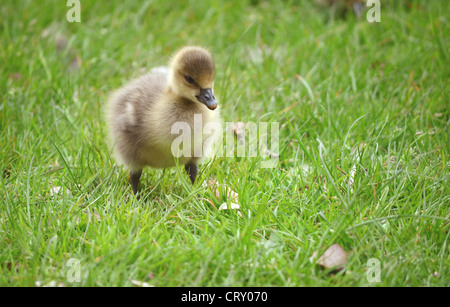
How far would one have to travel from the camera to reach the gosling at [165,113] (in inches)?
106

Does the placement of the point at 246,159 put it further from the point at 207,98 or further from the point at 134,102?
the point at 134,102

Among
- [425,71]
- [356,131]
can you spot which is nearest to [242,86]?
[356,131]

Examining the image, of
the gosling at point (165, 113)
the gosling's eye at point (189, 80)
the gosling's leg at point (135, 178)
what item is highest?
the gosling's eye at point (189, 80)

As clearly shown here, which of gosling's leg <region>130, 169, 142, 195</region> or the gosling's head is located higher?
the gosling's head

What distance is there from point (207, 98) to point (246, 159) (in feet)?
2.17

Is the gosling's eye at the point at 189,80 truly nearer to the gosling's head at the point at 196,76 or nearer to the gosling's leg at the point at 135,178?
the gosling's head at the point at 196,76

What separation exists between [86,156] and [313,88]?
190cm

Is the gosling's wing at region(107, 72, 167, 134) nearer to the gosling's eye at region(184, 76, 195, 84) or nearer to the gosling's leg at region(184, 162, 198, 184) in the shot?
the gosling's eye at region(184, 76, 195, 84)

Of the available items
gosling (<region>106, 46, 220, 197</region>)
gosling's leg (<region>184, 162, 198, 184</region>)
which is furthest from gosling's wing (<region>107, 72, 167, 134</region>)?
gosling's leg (<region>184, 162, 198, 184</region>)

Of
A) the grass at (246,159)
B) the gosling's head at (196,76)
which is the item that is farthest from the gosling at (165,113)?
the grass at (246,159)

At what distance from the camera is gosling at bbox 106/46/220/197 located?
106 inches

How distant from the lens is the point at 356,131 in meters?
3.44

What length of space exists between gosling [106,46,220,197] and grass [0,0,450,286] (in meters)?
0.16

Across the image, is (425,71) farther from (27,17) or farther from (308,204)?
(27,17)
